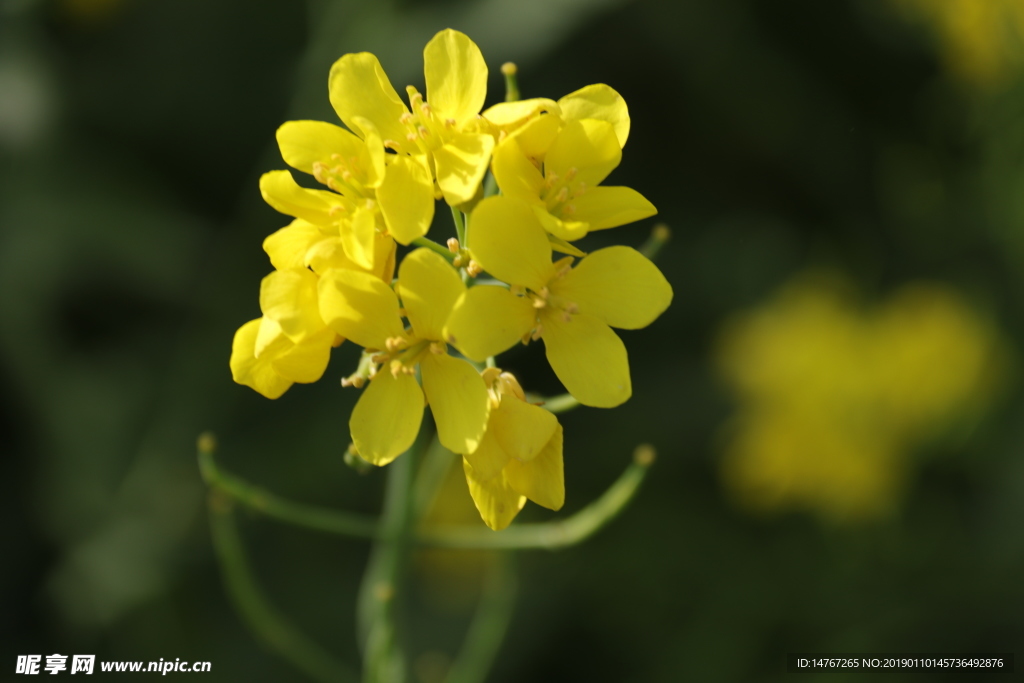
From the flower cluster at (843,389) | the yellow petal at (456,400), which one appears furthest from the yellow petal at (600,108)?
the flower cluster at (843,389)

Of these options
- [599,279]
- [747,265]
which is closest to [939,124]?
[747,265]

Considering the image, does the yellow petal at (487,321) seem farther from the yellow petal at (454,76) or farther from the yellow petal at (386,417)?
the yellow petal at (454,76)

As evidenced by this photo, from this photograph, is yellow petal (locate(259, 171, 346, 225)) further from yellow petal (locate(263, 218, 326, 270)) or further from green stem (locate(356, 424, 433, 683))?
green stem (locate(356, 424, 433, 683))

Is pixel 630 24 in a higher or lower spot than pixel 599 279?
higher

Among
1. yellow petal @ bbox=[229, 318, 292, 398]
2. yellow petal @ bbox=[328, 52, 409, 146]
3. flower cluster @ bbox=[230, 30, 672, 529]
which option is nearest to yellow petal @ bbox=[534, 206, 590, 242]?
flower cluster @ bbox=[230, 30, 672, 529]

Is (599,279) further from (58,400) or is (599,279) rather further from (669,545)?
(58,400)

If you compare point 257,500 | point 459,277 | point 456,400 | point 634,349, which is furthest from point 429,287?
point 634,349
